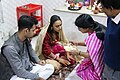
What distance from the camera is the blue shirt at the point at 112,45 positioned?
1.43m

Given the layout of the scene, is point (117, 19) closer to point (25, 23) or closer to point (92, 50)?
point (92, 50)

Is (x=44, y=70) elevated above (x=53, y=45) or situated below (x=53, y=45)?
below

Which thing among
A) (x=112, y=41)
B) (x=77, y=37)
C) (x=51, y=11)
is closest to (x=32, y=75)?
(x=112, y=41)

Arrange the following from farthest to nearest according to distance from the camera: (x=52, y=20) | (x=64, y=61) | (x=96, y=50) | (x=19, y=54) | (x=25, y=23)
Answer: (x=64, y=61) → (x=52, y=20) → (x=19, y=54) → (x=25, y=23) → (x=96, y=50)

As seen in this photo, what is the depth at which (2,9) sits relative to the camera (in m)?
3.22

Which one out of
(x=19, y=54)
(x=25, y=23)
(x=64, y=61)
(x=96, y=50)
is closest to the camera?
(x=96, y=50)

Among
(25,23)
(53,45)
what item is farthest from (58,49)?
(25,23)

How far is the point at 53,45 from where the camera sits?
2635 mm

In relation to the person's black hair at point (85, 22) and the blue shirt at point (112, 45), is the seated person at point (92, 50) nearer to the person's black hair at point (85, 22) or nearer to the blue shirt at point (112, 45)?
the person's black hair at point (85, 22)

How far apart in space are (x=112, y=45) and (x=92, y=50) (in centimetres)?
37

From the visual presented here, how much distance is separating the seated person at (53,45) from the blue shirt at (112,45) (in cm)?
101

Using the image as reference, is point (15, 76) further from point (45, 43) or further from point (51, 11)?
point (51, 11)

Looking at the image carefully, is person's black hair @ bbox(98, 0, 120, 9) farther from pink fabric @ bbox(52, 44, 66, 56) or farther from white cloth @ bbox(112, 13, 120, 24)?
pink fabric @ bbox(52, 44, 66, 56)

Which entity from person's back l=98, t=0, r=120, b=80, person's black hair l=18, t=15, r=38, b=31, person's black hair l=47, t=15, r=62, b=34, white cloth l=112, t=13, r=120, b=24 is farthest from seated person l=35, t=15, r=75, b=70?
white cloth l=112, t=13, r=120, b=24
